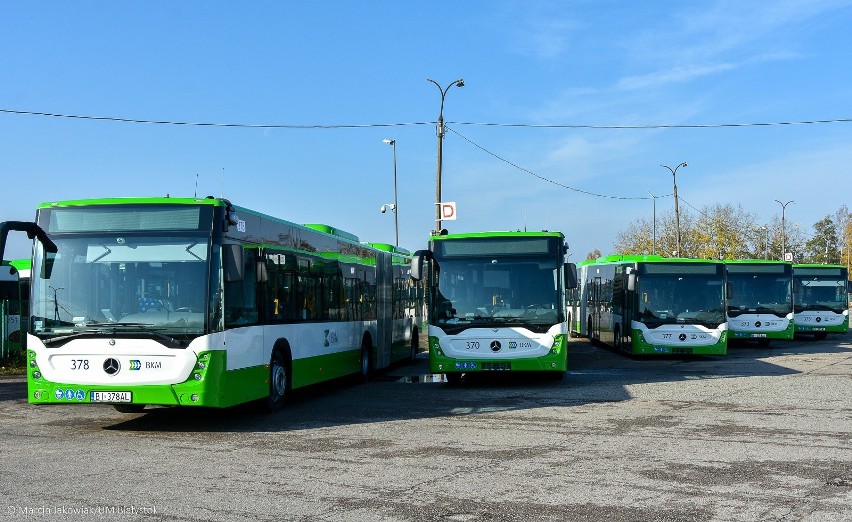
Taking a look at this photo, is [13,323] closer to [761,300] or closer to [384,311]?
[384,311]

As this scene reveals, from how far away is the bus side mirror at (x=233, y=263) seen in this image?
39.2 ft

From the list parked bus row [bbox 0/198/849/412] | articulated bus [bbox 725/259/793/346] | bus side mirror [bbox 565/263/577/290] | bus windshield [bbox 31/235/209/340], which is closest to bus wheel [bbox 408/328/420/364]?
parked bus row [bbox 0/198/849/412]

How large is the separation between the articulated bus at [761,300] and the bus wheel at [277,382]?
2019 cm

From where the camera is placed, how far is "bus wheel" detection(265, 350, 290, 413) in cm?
1423

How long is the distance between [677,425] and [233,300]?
598 centimetres

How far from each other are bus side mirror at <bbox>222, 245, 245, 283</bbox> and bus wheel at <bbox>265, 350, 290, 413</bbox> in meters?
2.44

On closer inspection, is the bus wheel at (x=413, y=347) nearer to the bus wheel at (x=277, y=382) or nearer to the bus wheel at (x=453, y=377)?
the bus wheel at (x=453, y=377)

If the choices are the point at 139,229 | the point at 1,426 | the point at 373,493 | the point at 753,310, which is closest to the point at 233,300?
the point at 139,229

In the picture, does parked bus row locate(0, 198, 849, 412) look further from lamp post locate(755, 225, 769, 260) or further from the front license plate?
lamp post locate(755, 225, 769, 260)

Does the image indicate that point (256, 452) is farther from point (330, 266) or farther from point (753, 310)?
point (753, 310)

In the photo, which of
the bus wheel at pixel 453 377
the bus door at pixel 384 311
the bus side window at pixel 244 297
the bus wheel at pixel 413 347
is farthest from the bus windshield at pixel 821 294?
the bus side window at pixel 244 297

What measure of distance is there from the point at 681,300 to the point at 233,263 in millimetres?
16682

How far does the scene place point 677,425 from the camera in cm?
1296

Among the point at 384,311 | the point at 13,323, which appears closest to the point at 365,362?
the point at 384,311
